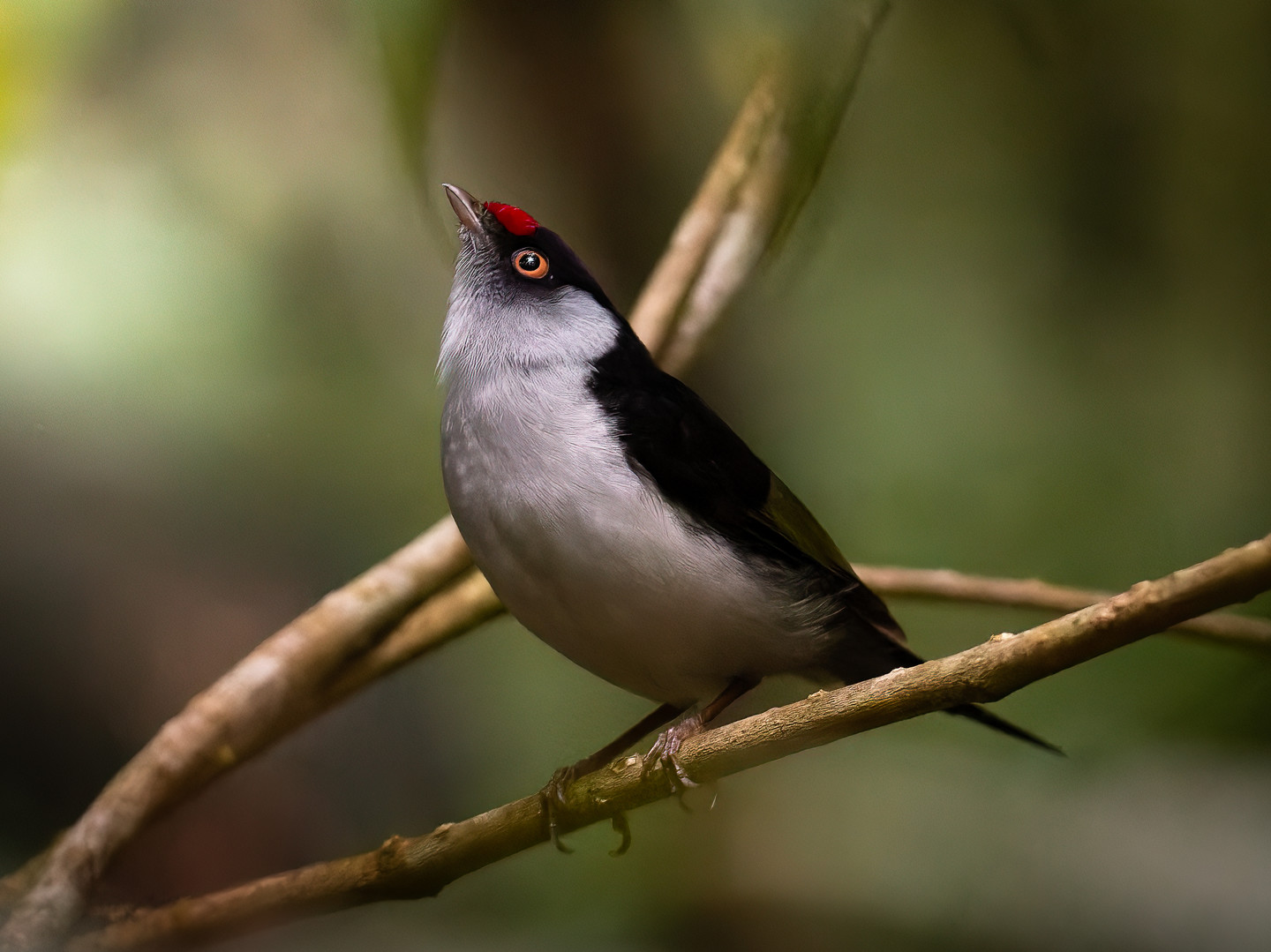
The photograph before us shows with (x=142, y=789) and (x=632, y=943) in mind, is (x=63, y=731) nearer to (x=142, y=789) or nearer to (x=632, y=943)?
(x=142, y=789)

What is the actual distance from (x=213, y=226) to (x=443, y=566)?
2.08 ft

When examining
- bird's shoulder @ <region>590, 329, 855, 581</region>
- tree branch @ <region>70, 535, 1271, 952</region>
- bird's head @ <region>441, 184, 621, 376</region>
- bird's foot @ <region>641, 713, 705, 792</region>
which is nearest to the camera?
tree branch @ <region>70, 535, 1271, 952</region>

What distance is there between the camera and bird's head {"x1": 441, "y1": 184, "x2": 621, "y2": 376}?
1376 millimetres

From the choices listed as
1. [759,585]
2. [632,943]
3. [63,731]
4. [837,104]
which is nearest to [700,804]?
[632,943]

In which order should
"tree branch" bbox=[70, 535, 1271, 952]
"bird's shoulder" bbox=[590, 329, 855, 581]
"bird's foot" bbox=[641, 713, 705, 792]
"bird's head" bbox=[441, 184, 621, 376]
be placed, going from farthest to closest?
"bird's head" bbox=[441, 184, 621, 376] → "bird's shoulder" bbox=[590, 329, 855, 581] → "bird's foot" bbox=[641, 713, 705, 792] → "tree branch" bbox=[70, 535, 1271, 952]

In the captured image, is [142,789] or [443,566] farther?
[443,566]

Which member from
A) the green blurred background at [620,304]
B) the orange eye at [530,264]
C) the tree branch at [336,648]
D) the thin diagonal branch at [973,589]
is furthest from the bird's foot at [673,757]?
the orange eye at [530,264]

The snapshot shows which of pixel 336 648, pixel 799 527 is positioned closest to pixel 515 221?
pixel 799 527

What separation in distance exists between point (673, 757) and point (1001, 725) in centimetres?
46

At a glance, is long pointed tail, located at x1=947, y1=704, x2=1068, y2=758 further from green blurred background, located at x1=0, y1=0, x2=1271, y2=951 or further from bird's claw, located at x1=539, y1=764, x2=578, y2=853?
bird's claw, located at x1=539, y1=764, x2=578, y2=853

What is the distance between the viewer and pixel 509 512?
1.21 m

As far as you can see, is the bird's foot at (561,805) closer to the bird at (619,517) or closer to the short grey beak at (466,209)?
the bird at (619,517)

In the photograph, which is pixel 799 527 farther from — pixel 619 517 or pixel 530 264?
pixel 530 264

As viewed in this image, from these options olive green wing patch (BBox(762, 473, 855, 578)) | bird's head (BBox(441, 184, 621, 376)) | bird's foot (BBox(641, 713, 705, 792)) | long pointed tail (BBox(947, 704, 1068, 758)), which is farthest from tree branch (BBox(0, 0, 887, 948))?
long pointed tail (BBox(947, 704, 1068, 758))
